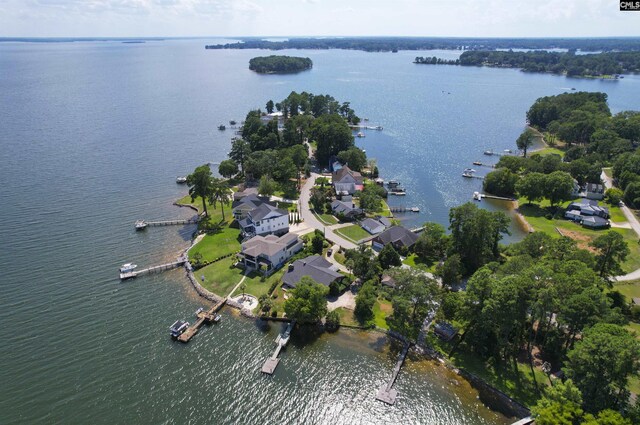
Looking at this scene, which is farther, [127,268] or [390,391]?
[127,268]

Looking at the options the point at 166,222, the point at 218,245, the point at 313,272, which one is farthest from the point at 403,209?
the point at 166,222

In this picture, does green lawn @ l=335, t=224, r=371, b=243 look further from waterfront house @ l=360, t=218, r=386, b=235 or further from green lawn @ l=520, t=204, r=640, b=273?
green lawn @ l=520, t=204, r=640, b=273

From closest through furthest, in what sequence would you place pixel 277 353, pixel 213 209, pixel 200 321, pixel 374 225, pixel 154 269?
pixel 277 353 < pixel 200 321 < pixel 154 269 < pixel 374 225 < pixel 213 209

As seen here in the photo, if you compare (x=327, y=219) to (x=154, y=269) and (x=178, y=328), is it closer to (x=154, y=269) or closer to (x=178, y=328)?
(x=154, y=269)

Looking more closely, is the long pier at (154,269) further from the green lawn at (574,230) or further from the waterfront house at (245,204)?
the green lawn at (574,230)

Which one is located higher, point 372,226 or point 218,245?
point 372,226

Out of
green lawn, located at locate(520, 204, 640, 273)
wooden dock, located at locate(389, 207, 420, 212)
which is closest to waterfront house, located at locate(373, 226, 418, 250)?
wooden dock, located at locate(389, 207, 420, 212)

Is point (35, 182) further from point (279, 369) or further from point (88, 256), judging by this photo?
point (279, 369)
